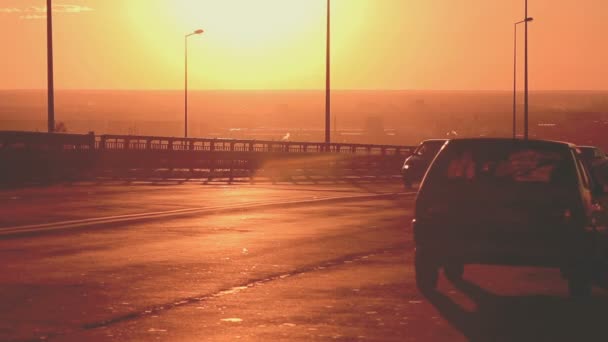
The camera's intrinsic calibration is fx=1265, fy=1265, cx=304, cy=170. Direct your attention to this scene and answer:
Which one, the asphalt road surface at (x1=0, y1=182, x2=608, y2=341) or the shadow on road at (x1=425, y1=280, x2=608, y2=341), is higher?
the asphalt road surface at (x1=0, y1=182, x2=608, y2=341)

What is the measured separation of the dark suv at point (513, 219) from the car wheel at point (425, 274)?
42mm

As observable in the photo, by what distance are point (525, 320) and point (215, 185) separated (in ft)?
87.0

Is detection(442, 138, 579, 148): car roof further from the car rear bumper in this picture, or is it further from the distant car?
the distant car

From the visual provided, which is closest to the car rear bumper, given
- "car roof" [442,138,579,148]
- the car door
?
the car door

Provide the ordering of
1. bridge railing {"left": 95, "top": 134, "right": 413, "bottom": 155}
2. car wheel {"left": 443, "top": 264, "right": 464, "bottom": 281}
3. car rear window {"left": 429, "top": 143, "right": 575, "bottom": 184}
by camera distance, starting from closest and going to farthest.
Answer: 1. car rear window {"left": 429, "top": 143, "right": 575, "bottom": 184}
2. car wheel {"left": 443, "top": 264, "right": 464, "bottom": 281}
3. bridge railing {"left": 95, "top": 134, "right": 413, "bottom": 155}

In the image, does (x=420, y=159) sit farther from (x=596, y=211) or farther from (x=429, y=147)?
(x=596, y=211)

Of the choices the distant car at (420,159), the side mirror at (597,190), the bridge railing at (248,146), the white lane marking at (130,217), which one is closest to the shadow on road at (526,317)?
the side mirror at (597,190)

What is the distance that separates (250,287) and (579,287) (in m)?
3.31

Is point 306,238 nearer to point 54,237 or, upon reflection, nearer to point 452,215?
point 54,237

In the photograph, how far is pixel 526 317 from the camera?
11297mm

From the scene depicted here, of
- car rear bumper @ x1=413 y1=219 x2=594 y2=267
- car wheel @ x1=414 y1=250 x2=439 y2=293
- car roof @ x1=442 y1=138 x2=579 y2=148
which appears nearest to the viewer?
car rear bumper @ x1=413 y1=219 x2=594 y2=267

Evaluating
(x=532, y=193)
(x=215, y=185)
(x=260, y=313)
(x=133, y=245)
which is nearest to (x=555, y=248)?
(x=532, y=193)

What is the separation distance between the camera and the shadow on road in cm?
1038

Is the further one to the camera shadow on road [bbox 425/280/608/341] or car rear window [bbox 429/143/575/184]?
car rear window [bbox 429/143/575/184]
